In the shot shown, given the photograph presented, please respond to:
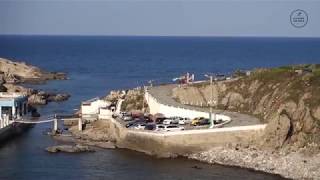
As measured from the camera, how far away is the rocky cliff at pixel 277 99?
60.6 metres

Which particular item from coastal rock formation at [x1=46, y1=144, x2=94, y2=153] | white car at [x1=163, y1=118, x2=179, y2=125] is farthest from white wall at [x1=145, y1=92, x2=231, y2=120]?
coastal rock formation at [x1=46, y1=144, x2=94, y2=153]

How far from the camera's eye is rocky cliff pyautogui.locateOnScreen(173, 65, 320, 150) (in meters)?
60.6

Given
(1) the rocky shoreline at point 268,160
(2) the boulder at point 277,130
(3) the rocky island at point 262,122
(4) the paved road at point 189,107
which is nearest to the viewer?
(1) the rocky shoreline at point 268,160

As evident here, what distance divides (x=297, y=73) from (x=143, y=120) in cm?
1499

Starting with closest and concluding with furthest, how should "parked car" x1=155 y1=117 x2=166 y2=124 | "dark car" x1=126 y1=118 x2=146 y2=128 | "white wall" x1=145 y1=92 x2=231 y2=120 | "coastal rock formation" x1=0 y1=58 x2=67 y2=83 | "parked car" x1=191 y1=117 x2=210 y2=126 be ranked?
"parked car" x1=191 y1=117 x2=210 y2=126
"dark car" x1=126 y1=118 x2=146 y2=128
"parked car" x1=155 y1=117 x2=166 y2=124
"white wall" x1=145 y1=92 x2=231 y2=120
"coastal rock formation" x1=0 y1=58 x2=67 y2=83

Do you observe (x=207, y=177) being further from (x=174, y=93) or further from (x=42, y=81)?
(x=42, y=81)

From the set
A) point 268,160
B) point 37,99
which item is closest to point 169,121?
point 268,160

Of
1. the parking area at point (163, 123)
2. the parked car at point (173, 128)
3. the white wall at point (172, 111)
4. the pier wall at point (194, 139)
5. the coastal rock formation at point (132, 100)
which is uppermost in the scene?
the coastal rock formation at point (132, 100)

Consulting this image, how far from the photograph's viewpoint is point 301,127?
61.3 meters

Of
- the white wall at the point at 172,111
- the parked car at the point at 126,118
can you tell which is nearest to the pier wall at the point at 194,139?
the white wall at the point at 172,111

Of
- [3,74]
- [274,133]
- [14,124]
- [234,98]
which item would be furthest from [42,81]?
[274,133]

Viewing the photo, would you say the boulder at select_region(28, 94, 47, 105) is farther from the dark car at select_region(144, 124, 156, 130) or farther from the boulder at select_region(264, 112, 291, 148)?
the boulder at select_region(264, 112, 291, 148)

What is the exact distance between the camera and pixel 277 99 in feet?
220

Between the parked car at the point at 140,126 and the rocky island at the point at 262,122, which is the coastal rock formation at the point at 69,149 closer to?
the rocky island at the point at 262,122
